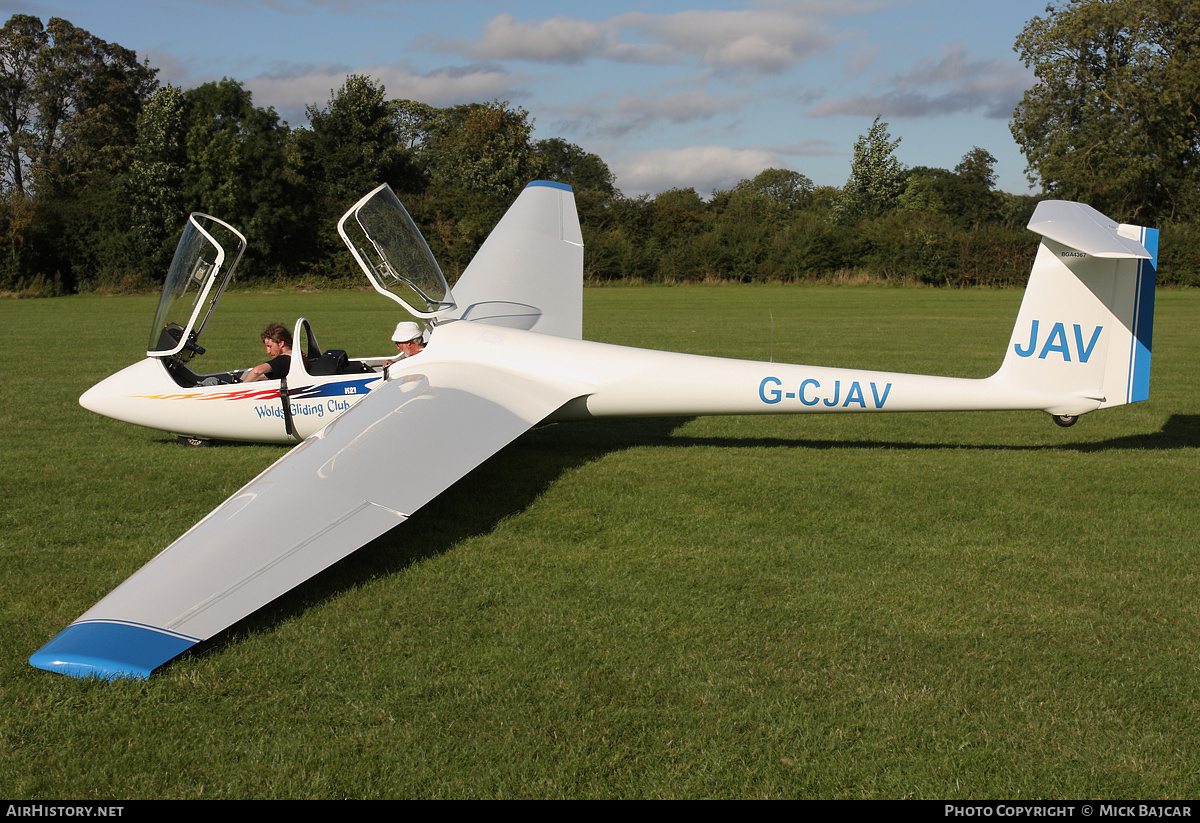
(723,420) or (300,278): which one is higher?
(300,278)

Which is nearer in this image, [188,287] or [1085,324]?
[1085,324]

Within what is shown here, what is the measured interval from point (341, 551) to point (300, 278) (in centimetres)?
4274

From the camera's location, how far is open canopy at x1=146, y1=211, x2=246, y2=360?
25.9ft

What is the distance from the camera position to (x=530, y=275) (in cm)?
1080

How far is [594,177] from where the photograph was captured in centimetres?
10119

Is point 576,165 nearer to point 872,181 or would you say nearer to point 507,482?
point 872,181

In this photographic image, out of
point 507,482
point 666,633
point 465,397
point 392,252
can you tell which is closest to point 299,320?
point 392,252

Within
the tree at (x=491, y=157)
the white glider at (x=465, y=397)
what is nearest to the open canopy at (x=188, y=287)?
the white glider at (x=465, y=397)

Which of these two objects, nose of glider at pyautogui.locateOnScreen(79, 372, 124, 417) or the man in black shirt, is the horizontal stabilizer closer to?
the man in black shirt

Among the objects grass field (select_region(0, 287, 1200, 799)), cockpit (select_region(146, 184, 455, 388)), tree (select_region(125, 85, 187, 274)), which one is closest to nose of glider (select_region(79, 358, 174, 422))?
cockpit (select_region(146, 184, 455, 388))

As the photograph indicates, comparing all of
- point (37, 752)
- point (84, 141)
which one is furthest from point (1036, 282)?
point (84, 141)

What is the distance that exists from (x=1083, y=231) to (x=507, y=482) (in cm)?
507

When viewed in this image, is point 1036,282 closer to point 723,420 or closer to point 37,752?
point 723,420

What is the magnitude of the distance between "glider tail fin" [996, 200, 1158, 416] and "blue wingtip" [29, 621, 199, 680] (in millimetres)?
6617
